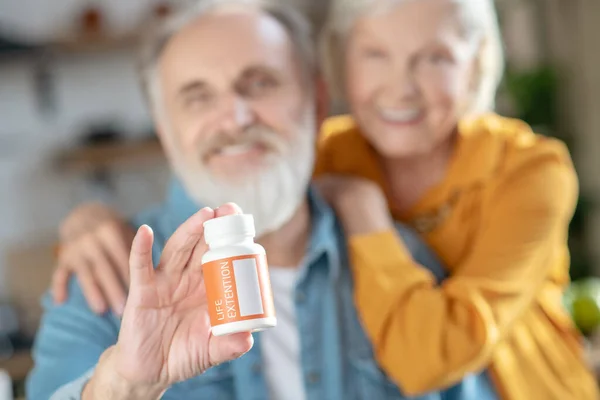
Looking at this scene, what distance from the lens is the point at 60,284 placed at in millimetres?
835

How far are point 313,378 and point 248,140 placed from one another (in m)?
0.27

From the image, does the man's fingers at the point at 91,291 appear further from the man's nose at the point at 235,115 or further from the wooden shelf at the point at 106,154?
the wooden shelf at the point at 106,154

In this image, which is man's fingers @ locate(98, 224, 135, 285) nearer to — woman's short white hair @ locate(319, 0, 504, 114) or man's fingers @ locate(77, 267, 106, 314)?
man's fingers @ locate(77, 267, 106, 314)

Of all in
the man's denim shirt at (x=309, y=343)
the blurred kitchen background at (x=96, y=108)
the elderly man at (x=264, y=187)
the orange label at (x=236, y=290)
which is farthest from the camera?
the blurred kitchen background at (x=96, y=108)

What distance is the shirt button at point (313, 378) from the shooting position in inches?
34.1

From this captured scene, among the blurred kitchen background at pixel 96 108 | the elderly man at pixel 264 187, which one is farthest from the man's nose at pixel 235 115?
the blurred kitchen background at pixel 96 108

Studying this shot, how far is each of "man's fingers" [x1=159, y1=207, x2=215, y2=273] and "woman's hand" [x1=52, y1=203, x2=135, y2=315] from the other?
0.14m

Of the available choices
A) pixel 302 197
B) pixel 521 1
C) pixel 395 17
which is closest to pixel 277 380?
pixel 302 197

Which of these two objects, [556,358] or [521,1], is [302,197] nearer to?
[556,358]

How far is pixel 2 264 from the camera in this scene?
6.76 ft

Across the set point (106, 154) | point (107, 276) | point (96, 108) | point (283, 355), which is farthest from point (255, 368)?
point (96, 108)

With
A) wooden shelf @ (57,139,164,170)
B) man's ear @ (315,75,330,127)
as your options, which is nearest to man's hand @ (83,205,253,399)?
man's ear @ (315,75,330,127)

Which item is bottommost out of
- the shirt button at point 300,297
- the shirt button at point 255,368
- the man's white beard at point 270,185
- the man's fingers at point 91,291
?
the shirt button at point 255,368

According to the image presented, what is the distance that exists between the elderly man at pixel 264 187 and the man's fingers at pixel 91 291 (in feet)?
0.04
